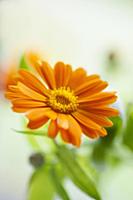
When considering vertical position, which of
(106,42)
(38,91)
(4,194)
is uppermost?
(106,42)

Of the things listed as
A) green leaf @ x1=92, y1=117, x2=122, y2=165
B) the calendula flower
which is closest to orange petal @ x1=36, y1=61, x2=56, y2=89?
the calendula flower

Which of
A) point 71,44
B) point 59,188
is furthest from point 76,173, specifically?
point 71,44

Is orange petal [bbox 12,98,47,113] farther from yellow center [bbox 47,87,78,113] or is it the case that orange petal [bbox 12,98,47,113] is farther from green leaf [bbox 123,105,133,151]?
green leaf [bbox 123,105,133,151]

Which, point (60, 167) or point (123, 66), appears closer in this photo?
point (60, 167)

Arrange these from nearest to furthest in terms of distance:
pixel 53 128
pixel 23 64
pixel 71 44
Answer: pixel 53 128, pixel 23 64, pixel 71 44

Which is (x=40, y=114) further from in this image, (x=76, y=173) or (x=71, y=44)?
(x=71, y=44)

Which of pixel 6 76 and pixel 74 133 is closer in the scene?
pixel 74 133

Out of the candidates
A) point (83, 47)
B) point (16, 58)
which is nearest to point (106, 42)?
point (83, 47)

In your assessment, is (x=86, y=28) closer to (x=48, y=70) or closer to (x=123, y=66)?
(x=123, y=66)
